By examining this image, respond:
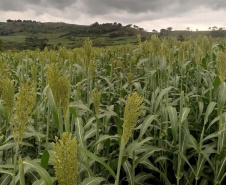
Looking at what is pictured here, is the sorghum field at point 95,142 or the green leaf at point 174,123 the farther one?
the green leaf at point 174,123

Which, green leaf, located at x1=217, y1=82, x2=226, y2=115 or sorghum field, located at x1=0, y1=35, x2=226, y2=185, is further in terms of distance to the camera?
green leaf, located at x1=217, y1=82, x2=226, y2=115

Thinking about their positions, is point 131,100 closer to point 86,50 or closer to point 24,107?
point 24,107

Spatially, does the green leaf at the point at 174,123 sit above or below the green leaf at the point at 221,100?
below

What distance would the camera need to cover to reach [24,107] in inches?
56.0

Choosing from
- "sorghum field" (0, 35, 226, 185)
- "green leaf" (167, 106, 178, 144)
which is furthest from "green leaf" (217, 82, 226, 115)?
"green leaf" (167, 106, 178, 144)

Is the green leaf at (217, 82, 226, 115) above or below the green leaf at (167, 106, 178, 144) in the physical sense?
above

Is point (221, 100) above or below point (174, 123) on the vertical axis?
above

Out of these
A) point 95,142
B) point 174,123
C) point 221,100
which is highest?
point 221,100

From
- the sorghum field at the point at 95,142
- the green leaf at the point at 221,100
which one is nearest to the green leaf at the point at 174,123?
the sorghum field at the point at 95,142

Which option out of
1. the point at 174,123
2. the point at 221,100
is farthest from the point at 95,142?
the point at 221,100

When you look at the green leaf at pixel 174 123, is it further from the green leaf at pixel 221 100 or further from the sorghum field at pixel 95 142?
the green leaf at pixel 221 100

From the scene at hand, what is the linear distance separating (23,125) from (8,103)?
50 cm

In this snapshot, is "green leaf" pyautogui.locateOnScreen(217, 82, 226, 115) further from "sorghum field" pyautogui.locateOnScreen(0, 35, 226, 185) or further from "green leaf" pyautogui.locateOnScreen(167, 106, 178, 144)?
"green leaf" pyautogui.locateOnScreen(167, 106, 178, 144)

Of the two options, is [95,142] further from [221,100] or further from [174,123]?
[221,100]
